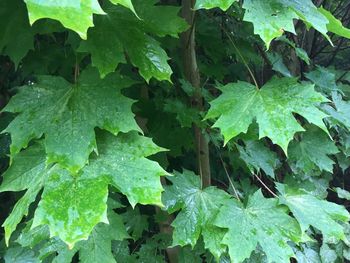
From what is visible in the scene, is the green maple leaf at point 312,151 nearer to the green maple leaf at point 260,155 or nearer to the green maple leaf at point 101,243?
the green maple leaf at point 260,155

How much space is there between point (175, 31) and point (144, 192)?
15.0 inches

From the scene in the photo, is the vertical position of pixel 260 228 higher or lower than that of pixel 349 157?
higher

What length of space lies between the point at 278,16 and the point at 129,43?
33 cm

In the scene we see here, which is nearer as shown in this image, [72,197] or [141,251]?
[72,197]

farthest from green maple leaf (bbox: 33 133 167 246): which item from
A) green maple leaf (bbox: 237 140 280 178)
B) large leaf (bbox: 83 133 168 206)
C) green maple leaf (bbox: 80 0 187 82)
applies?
green maple leaf (bbox: 237 140 280 178)

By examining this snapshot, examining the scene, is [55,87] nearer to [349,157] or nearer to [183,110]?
[183,110]

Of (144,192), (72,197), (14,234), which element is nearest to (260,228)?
(144,192)

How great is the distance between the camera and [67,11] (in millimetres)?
584

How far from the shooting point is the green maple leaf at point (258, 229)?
1.04m

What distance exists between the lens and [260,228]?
3.51ft

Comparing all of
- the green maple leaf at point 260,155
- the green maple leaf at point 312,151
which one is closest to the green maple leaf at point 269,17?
the green maple leaf at point 260,155

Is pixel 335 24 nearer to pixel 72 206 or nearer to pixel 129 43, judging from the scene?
pixel 129 43

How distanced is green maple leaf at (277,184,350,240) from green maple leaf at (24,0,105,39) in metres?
0.78

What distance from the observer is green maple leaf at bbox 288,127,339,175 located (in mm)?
1632
